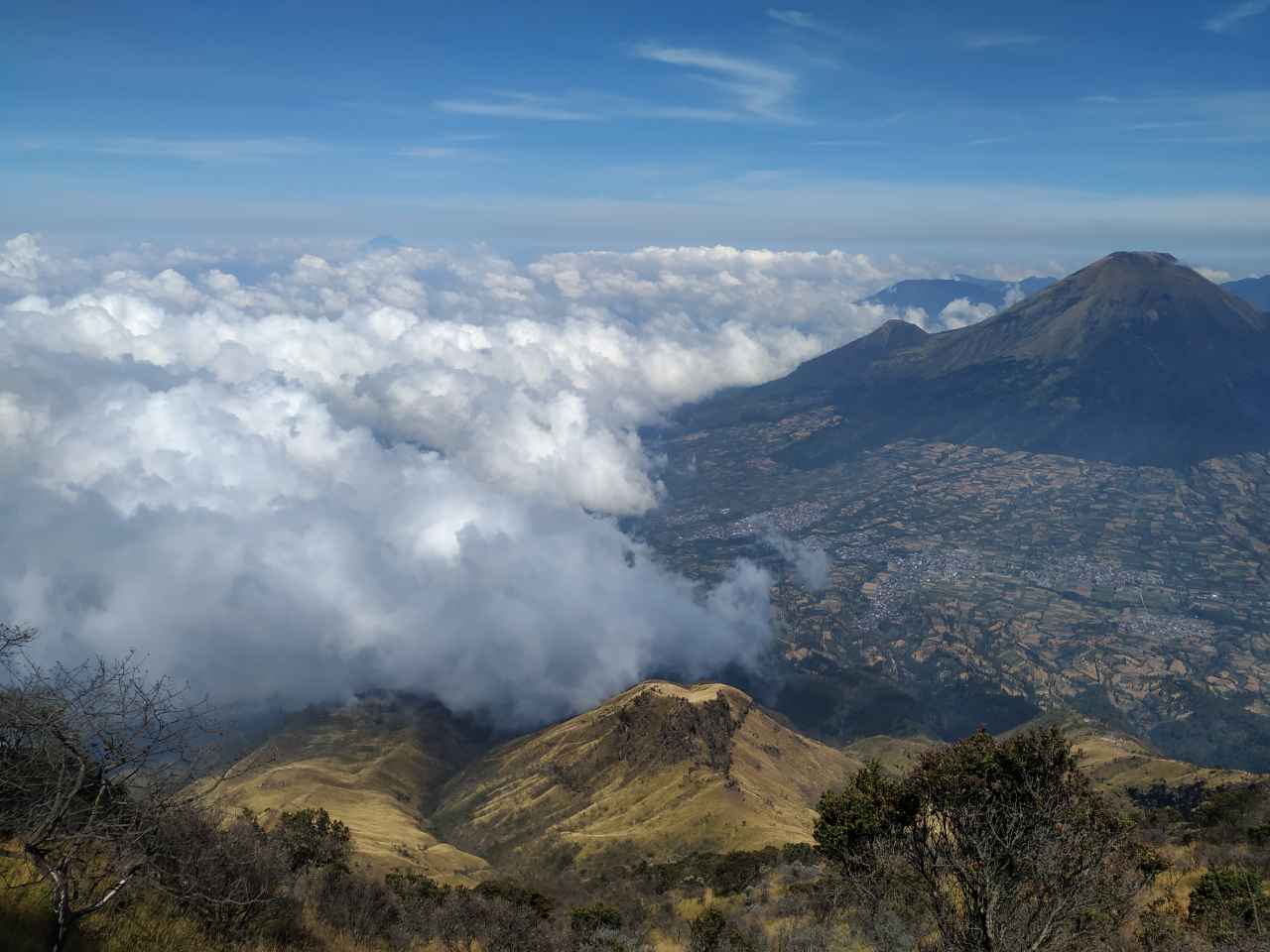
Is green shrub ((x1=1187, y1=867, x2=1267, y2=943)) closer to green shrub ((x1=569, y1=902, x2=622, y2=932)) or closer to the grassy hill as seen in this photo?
green shrub ((x1=569, y1=902, x2=622, y2=932))

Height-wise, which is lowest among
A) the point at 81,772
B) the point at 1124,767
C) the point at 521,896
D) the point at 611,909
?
the point at 1124,767

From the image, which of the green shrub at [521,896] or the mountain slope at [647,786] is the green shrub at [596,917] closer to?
the green shrub at [521,896]

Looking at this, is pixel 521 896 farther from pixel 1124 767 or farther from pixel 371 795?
pixel 1124 767

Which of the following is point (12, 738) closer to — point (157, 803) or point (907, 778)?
point (157, 803)

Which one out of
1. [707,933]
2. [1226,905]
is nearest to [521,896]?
[707,933]

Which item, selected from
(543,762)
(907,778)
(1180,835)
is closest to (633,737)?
(543,762)

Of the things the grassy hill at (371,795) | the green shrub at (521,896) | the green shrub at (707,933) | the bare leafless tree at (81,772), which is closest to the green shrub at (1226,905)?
the green shrub at (707,933)
